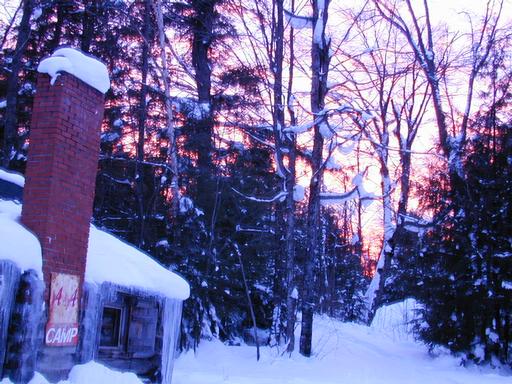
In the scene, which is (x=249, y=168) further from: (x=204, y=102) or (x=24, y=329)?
(x=24, y=329)

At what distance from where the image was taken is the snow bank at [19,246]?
530cm

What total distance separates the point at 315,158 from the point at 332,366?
5.38 meters

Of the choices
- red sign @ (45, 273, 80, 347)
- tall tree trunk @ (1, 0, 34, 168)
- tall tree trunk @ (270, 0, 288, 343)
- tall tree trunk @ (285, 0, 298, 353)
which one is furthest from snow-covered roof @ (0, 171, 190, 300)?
tall tree trunk @ (270, 0, 288, 343)

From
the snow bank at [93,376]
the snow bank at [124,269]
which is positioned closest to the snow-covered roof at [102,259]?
the snow bank at [124,269]

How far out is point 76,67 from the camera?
6.48m

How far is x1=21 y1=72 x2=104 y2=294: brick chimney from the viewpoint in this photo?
5938 mm

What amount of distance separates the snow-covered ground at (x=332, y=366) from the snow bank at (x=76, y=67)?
503 cm

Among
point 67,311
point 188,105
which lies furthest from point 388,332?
point 67,311

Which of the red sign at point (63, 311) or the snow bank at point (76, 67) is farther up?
the snow bank at point (76, 67)

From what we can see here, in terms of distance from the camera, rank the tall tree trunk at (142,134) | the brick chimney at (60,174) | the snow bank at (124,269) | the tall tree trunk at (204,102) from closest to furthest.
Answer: the brick chimney at (60,174)
the snow bank at (124,269)
the tall tree trunk at (142,134)
the tall tree trunk at (204,102)

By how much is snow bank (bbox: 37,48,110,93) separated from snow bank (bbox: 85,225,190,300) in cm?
210

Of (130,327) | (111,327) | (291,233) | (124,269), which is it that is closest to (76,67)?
(124,269)

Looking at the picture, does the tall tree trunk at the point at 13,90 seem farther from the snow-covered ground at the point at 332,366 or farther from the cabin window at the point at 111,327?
the cabin window at the point at 111,327

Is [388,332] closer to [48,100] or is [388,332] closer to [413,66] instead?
[413,66]
